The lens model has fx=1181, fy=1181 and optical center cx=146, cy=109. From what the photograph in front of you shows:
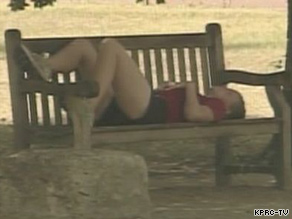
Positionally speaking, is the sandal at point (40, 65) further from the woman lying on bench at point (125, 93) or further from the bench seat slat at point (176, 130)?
the bench seat slat at point (176, 130)

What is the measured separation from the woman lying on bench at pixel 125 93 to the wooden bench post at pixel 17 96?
10 centimetres

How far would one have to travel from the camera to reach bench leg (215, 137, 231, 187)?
26.3 ft

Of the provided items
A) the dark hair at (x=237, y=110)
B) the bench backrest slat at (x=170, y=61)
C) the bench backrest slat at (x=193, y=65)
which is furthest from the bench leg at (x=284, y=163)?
the bench backrest slat at (x=170, y=61)

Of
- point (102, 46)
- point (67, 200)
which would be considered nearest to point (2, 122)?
point (102, 46)

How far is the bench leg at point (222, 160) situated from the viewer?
316 inches

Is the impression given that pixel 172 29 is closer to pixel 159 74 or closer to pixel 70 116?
pixel 159 74

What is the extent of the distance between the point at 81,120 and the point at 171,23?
17212 mm

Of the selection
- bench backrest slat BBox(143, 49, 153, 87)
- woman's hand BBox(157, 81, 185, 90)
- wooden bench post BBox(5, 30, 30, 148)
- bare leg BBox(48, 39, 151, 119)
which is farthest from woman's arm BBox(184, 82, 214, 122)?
wooden bench post BBox(5, 30, 30, 148)

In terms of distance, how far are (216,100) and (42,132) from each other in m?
1.16

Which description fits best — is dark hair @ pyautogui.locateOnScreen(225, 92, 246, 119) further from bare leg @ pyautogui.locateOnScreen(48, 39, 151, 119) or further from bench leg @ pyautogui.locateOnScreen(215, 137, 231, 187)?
bare leg @ pyautogui.locateOnScreen(48, 39, 151, 119)

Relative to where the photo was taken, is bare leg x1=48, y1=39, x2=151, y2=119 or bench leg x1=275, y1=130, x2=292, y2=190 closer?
bare leg x1=48, y1=39, x2=151, y2=119

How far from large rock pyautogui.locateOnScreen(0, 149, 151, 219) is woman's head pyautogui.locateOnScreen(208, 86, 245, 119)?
5.22ft

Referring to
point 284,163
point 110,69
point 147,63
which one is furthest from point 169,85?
point 284,163

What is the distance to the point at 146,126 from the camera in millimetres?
7219
